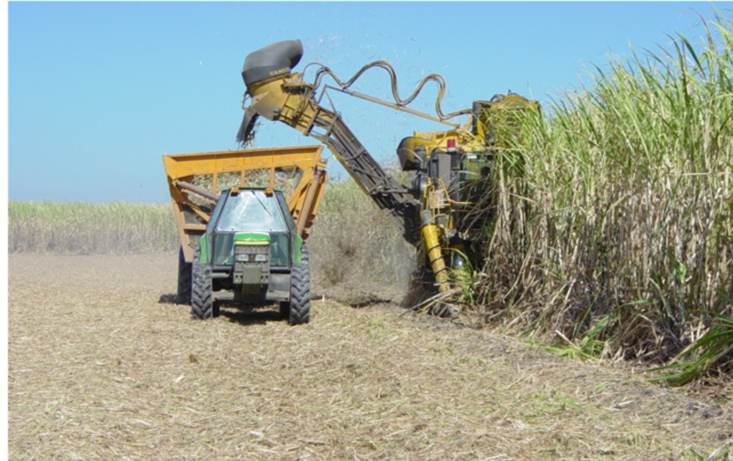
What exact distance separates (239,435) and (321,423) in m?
0.55

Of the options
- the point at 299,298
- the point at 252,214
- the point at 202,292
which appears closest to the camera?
the point at 299,298

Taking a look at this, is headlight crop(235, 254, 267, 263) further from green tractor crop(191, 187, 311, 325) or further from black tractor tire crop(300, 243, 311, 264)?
black tractor tire crop(300, 243, 311, 264)

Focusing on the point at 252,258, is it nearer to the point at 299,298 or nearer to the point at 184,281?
the point at 299,298

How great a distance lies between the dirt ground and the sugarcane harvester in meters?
1.26

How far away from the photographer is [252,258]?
11.0 metres

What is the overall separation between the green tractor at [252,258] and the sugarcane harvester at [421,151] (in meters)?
1.58

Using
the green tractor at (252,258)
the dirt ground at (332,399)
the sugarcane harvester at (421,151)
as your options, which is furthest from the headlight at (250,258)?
the sugarcane harvester at (421,151)

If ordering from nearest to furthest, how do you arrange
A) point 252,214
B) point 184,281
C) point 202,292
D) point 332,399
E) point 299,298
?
point 332,399 < point 299,298 < point 202,292 < point 252,214 < point 184,281

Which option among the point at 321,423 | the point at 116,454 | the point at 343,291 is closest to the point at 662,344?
the point at 321,423

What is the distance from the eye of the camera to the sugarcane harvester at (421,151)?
10953mm

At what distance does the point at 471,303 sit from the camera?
10.6 m

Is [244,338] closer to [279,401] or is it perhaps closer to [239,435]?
[279,401]

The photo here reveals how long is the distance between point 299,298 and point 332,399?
4.30m

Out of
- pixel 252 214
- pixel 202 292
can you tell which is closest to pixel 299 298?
pixel 202 292
